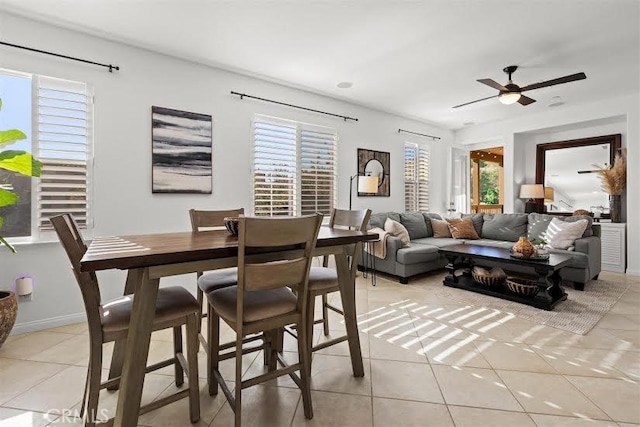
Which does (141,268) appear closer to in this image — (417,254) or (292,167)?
(292,167)

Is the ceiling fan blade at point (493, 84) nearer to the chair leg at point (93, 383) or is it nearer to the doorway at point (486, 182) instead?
the chair leg at point (93, 383)

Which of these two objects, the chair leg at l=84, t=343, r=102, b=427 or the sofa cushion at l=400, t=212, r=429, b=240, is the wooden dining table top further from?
the sofa cushion at l=400, t=212, r=429, b=240

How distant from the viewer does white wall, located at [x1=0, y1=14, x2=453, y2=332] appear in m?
2.55

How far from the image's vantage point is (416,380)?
1.85m

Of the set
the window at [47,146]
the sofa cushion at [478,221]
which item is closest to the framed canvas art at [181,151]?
the window at [47,146]

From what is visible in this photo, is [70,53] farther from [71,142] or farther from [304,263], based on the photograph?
[304,263]

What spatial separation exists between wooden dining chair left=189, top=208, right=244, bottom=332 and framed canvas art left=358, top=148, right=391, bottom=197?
2.86m

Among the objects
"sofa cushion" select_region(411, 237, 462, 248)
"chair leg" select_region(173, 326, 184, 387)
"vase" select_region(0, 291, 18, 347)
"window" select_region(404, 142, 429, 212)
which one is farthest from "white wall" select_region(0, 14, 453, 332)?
"sofa cushion" select_region(411, 237, 462, 248)

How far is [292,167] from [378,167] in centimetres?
167

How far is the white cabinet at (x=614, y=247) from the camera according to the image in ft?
14.9

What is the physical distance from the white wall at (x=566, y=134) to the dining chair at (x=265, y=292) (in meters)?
5.41

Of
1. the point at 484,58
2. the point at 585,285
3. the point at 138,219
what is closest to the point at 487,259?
the point at 585,285

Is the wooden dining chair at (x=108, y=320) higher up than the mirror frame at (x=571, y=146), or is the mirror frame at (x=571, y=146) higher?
the mirror frame at (x=571, y=146)

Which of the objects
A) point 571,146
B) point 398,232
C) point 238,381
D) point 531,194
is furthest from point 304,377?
point 571,146
